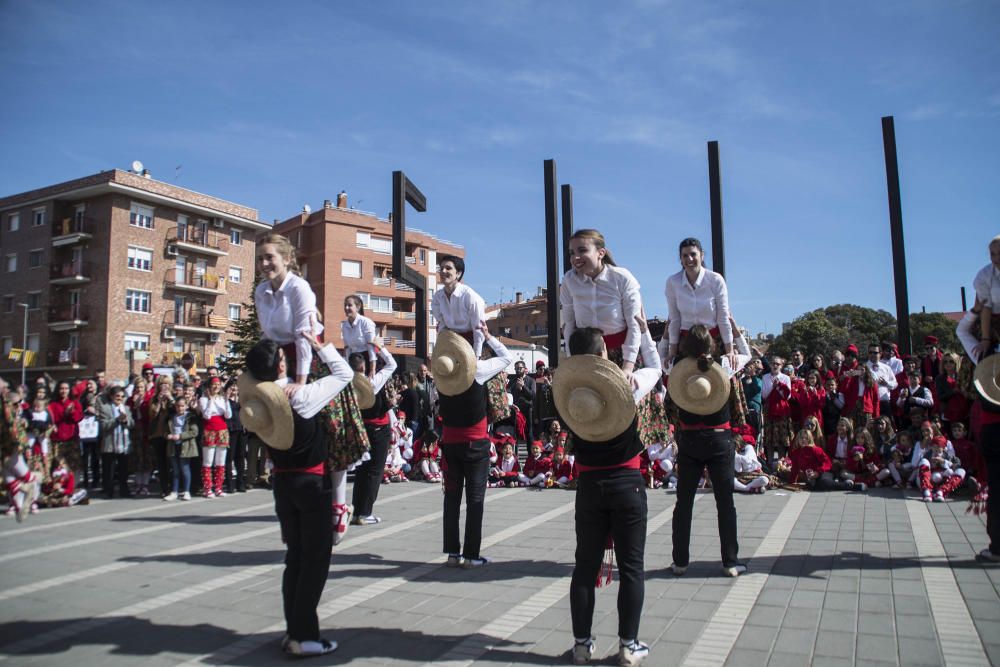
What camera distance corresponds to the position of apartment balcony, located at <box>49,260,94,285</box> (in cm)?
4416

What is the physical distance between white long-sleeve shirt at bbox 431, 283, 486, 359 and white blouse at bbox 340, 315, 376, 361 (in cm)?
167

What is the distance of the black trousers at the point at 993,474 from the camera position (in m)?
5.45

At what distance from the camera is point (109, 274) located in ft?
143

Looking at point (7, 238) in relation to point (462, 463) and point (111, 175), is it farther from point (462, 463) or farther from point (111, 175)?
point (462, 463)

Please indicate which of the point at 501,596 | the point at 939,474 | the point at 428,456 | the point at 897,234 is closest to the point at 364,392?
the point at 501,596

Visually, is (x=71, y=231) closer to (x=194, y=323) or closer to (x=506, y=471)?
(x=194, y=323)

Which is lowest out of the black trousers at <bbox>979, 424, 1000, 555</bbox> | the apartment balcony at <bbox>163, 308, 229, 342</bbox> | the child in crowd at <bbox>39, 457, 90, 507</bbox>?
the child in crowd at <bbox>39, 457, 90, 507</bbox>

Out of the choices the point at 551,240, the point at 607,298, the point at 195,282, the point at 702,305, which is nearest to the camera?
the point at 607,298

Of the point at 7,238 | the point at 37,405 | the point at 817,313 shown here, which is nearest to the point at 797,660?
the point at 37,405

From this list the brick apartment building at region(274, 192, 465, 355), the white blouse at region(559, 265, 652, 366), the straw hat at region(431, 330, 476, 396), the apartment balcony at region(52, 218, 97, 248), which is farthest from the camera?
the brick apartment building at region(274, 192, 465, 355)

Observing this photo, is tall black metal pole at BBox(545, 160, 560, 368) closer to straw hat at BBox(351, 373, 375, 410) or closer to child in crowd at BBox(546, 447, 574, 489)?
child in crowd at BBox(546, 447, 574, 489)

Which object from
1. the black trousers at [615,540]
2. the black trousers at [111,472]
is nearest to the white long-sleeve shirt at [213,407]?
the black trousers at [111,472]

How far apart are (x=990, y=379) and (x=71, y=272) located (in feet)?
166

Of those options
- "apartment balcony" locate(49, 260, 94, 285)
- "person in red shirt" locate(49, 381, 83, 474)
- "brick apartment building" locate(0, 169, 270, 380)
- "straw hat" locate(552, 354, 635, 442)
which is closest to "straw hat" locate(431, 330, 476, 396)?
"straw hat" locate(552, 354, 635, 442)
